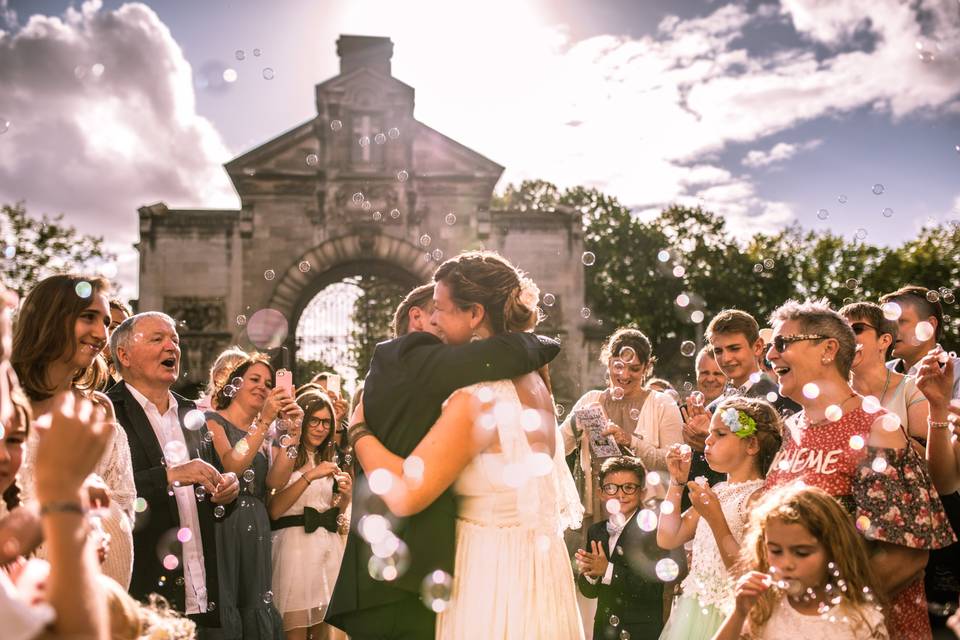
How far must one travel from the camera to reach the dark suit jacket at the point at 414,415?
2885 millimetres

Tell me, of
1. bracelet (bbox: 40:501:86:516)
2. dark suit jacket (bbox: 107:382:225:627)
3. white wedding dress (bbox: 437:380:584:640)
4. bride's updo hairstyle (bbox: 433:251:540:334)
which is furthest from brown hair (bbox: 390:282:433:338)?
bracelet (bbox: 40:501:86:516)

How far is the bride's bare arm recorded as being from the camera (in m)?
2.80

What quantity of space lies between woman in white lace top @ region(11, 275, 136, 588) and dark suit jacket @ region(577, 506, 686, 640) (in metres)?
3.02

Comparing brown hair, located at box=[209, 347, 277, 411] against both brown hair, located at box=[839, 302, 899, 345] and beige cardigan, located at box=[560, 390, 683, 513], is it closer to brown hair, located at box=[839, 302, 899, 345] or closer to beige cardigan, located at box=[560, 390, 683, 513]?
beige cardigan, located at box=[560, 390, 683, 513]

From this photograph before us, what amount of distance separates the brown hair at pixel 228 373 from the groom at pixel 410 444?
3.25 meters

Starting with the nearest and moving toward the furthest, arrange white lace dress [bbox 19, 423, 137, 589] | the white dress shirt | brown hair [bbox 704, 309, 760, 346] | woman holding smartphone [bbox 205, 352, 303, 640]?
1. white lace dress [bbox 19, 423, 137, 589]
2. the white dress shirt
3. woman holding smartphone [bbox 205, 352, 303, 640]
4. brown hair [bbox 704, 309, 760, 346]

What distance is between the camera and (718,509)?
148 inches

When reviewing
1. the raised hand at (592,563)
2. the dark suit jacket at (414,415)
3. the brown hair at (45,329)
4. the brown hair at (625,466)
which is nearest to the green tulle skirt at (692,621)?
the raised hand at (592,563)

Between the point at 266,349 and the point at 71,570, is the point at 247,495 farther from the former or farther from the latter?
the point at 266,349

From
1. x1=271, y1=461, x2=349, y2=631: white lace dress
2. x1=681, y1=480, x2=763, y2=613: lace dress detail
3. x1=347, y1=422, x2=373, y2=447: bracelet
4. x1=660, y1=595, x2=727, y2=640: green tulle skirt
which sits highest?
x1=347, y1=422, x2=373, y2=447: bracelet

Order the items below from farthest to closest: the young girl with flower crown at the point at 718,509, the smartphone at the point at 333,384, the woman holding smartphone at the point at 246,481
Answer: the smartphone at the point at 333,384 < the woman holding smartphone at the point at 246,481 < the young girl with flower crown at the point at 718,509

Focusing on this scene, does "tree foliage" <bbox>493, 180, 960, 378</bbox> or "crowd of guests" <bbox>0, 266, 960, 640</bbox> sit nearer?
"crowd of guests" <bbox>0, 266, 960, 640</bbox>

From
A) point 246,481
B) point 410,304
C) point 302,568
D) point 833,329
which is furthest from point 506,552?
point 302,568

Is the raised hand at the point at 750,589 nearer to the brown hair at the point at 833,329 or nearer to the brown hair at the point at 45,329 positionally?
the brown hair at the point at 833,329
